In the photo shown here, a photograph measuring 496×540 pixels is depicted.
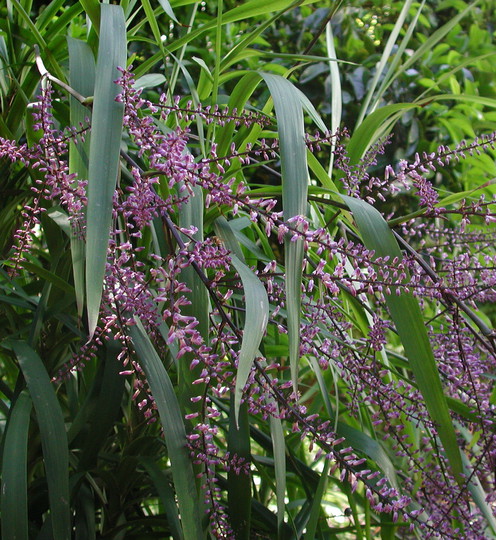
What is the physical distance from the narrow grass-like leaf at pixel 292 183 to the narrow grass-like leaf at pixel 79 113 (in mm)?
178

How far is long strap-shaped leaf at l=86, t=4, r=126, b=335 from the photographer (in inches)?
15.5

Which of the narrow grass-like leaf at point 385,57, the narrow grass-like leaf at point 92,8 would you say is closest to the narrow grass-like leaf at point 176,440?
the narrow grass-like leaf at point 92,8

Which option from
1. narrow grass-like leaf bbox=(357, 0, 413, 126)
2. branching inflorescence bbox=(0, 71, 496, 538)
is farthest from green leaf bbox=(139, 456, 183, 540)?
narrow grass-like leaf bbox=(357, 0, 413, 126)

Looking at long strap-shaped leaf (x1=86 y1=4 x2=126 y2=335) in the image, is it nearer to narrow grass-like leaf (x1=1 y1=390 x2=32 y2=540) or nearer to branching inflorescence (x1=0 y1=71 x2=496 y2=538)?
branching inflorescence (x1=0 y1=71 x2=496 y2=538)

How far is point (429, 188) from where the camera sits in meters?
0.56

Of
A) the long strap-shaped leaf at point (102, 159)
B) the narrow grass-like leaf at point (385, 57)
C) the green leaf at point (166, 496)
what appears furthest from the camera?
the narrow grass-like leaf at point (385, 57)

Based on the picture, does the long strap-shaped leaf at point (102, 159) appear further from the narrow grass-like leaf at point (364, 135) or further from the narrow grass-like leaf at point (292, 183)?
the narrow grass-like leaf at point (364, 135)

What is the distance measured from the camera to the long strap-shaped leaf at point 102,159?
0.39 metres

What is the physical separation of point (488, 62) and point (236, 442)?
6.42 feet

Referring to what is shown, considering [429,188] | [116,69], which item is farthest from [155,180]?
[429,188]

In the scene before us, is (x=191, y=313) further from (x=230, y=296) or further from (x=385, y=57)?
(x=385, y=57)

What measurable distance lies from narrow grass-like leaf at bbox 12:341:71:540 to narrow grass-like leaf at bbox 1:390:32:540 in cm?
2

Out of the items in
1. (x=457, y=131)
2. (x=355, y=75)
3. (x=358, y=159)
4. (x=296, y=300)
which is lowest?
(x=296, y=300)

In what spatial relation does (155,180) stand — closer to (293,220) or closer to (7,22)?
(293,220)
